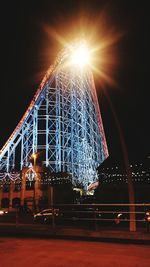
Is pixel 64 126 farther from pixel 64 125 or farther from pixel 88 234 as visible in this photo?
pixel 88 234

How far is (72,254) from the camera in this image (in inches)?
265

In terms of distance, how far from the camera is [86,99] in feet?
113

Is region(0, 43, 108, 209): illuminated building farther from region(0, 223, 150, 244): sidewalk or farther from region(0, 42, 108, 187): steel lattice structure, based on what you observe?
region(0, 223, 150, 244): sidewalk

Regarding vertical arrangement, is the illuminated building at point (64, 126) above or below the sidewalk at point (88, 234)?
above

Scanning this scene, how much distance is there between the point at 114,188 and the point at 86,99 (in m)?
12.3

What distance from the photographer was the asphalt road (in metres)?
5.80

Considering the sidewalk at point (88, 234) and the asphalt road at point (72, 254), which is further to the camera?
the sidewalk at point (88, 234)

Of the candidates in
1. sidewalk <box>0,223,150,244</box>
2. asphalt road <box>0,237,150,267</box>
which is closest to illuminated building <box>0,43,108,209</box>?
sidewalk <box>0,223,150,244</box>

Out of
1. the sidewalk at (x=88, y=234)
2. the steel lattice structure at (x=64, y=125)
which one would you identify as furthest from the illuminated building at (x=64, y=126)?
the sidewalk at (x=88, y=234)

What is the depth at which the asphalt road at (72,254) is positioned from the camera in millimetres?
5797

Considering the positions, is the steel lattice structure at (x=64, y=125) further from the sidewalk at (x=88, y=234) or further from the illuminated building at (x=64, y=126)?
the sidewalk at (x=88, y=234)

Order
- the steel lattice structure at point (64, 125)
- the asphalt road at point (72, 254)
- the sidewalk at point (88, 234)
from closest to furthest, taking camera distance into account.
Result: the asphalt road at point (72, 254), the sidewalk at point (88, 234), the steel lattice structure at point (64, 125)

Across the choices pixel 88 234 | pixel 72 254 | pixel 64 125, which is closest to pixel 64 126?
pixel 64 125

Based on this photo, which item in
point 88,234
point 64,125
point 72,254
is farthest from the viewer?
point 64,125
